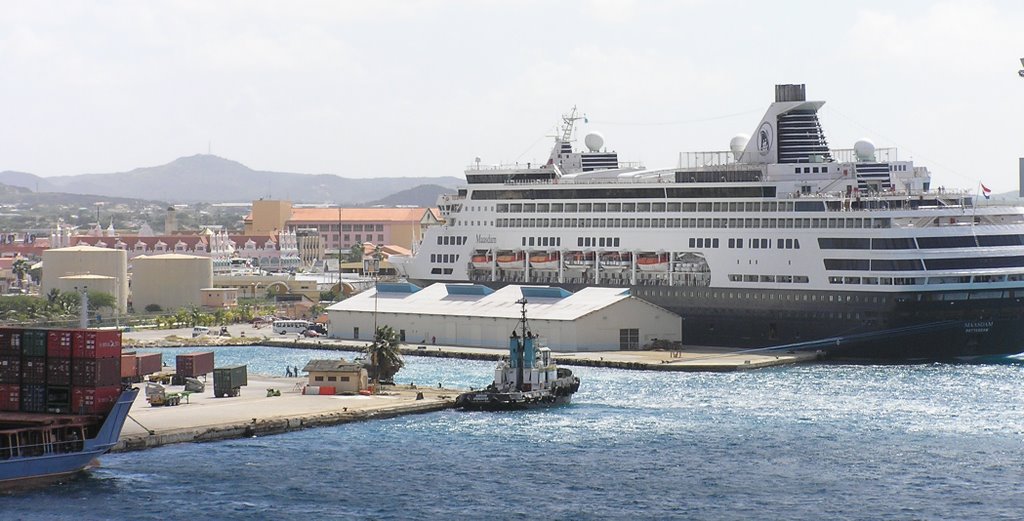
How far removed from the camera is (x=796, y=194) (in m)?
91.6

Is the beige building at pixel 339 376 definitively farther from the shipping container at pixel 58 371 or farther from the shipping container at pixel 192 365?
the shipping container at pixel 58 371

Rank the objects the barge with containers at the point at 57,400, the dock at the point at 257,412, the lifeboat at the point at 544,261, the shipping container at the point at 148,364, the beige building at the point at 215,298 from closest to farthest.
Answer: the barge with containers at the point at 57,400, the dock at the point at 257,412, the shipping container at the point at 148,364, the lifeboat at the point at 544,261, the beige building at the point at 215,298

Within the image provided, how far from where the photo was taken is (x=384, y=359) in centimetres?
7756

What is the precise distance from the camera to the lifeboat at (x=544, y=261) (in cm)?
10150

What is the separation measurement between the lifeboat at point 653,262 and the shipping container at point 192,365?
1149 inches

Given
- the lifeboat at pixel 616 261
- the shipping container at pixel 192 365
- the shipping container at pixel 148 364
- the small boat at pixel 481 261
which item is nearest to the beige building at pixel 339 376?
the shipping container at pixel 192 365

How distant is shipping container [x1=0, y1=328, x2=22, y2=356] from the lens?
5778cm

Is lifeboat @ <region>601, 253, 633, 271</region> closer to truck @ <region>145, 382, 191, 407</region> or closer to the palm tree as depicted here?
truck @ <region>145, 382, 191, 407</region>

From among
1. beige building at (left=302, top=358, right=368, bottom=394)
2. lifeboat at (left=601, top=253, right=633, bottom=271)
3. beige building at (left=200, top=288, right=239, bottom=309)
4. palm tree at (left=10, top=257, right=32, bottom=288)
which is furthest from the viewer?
palm tree at (left=10, top=257, right=32, bottom=288)

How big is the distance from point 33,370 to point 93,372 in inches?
107

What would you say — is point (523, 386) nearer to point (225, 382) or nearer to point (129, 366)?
point (225, 382)

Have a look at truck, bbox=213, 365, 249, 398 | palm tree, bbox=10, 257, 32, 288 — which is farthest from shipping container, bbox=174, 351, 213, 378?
palm tree, bbox=10, 257, 32, 288

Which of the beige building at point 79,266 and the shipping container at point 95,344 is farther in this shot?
the beige building at point 79,266

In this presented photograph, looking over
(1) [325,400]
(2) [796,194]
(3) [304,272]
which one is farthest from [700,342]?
(3) [304,272]
